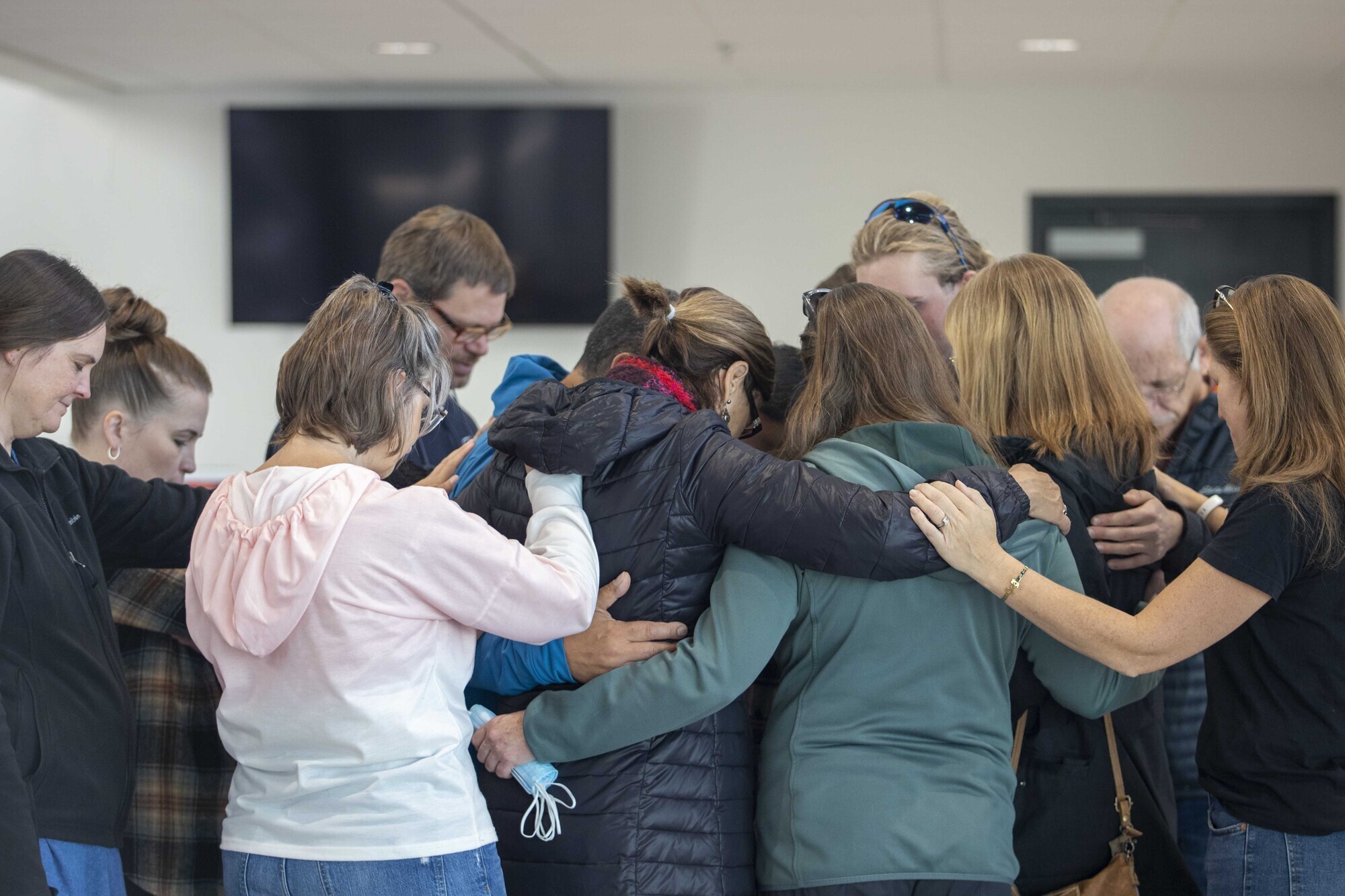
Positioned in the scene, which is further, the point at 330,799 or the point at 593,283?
the point at 593,283

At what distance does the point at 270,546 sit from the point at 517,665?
1.26ft

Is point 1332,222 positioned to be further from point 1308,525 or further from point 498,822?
point 498,822

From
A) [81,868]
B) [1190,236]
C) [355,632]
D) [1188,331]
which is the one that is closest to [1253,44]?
[1190,236]

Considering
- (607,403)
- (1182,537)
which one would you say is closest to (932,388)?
(607,403)

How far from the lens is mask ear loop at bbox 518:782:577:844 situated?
1.49 m

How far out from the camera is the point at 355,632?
1353 millimetres

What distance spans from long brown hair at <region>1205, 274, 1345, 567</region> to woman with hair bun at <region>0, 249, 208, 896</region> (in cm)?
157

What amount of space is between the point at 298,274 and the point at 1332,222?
519 centimetres

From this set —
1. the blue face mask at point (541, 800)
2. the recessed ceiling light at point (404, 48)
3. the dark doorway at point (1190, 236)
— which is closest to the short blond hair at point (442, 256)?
the blue face mask at point (541, 800)

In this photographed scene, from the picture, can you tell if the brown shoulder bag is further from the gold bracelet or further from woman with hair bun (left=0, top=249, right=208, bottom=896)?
woman with hair bun (left=0, top=249, right=208, bottom=896)

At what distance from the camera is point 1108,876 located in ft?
5.74

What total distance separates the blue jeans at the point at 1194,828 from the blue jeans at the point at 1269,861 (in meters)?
0.75

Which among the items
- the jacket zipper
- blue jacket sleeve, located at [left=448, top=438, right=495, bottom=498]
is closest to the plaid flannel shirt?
the jacket zipper

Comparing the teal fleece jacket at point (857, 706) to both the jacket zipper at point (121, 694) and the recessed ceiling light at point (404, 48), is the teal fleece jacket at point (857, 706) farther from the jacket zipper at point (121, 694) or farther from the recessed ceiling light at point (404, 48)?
the recessed ceiling light at point (404, 48)
